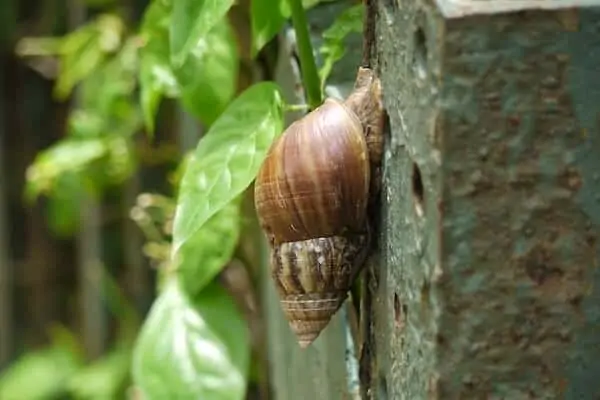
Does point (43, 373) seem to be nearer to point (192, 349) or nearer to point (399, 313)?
point (192, 349)

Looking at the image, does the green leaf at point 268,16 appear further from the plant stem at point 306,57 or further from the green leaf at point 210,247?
the green leaf at point 210,247

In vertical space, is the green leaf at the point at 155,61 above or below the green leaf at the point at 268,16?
below

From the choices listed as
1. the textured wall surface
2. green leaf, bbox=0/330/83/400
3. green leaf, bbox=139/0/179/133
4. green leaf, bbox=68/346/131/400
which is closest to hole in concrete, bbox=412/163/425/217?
the textured wall surface

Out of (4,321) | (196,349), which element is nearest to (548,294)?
(196,349)

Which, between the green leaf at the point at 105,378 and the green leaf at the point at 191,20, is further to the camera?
the green leaf at the point at 105,378

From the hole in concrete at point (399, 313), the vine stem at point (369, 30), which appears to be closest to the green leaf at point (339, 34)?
the vine stem at point (369, 30)

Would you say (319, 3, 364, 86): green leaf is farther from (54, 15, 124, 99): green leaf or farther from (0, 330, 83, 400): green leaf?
(0, 330, 83, 400): green leaf

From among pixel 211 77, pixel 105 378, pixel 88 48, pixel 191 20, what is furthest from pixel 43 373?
pixel 191 20
